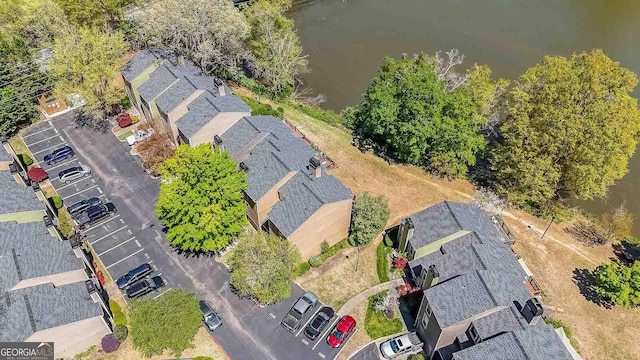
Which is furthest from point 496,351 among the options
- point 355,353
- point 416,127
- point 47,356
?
point 47,356

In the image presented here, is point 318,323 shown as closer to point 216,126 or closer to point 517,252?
point 517,252

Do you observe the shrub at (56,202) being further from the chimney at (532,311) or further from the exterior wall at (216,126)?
the chimney at (532,311)

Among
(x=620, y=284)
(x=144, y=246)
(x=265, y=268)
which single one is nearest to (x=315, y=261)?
(x=265, y=268)

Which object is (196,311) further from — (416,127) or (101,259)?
(416,127)

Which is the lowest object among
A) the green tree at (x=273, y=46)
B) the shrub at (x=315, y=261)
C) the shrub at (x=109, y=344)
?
the shrub at (x=109, y=344)

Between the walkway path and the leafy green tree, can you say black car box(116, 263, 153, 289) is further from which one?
the leafy green tree

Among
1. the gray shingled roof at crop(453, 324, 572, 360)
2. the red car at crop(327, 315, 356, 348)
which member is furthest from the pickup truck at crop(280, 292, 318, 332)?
the gray shingled roof at crop(453, 324, 572, 360)

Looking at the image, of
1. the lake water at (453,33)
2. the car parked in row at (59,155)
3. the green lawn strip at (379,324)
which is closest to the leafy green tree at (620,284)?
the green lawn strip at (379,324)
